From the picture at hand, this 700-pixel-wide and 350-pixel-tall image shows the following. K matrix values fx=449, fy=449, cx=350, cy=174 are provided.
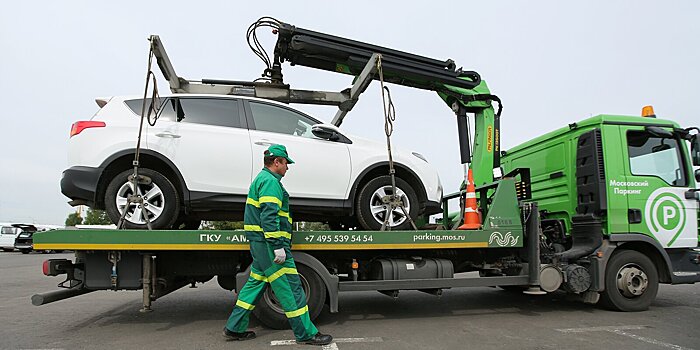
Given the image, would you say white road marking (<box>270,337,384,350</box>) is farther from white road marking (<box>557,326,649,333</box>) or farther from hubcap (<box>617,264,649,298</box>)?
hubcap (<box>617,264,649,298</box>)

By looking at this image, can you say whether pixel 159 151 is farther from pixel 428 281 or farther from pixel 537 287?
pixel 537 287

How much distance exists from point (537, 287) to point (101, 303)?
654cm

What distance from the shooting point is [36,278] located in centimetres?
1184

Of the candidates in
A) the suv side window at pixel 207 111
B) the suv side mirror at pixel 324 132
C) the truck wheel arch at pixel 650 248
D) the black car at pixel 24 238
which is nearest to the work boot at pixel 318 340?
the suv side mirror at pixel 324 132

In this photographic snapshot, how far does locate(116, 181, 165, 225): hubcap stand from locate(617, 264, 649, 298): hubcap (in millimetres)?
5820

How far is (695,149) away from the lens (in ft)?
19.9

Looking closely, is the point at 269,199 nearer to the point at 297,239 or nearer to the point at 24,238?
the point at 297,239

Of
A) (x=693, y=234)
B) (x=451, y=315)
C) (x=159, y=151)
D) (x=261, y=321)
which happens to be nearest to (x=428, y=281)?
(x=451, y=315)

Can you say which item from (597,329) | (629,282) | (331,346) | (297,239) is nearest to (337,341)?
(331,346)

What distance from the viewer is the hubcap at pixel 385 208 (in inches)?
214

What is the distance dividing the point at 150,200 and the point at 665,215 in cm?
657

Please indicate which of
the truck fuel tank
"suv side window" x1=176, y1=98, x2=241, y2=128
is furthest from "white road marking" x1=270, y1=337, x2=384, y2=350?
"suv side window" x1=176, y1=98, x2=241, y2=128

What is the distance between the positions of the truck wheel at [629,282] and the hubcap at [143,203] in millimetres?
5648

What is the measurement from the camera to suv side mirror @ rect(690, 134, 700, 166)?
6.01m
